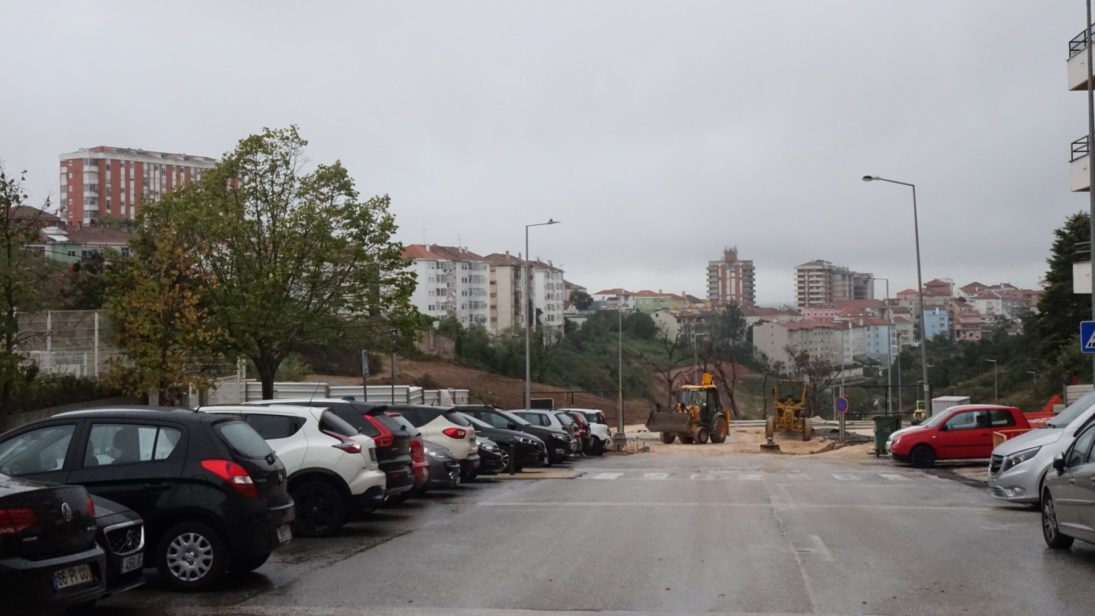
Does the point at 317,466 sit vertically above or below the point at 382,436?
below

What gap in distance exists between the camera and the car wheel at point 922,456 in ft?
97.6

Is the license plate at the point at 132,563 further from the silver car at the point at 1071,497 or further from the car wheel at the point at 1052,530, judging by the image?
the car wheel at the point at 1052,530

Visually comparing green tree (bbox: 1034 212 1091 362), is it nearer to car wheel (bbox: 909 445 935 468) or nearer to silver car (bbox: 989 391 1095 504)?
car wheel (bbox: 909 445 935 468)

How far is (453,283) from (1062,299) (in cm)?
8105

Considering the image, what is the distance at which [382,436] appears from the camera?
15.7 m

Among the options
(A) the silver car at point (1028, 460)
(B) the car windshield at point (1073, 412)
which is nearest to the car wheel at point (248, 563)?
(A) the silver car at point (1028, 460)

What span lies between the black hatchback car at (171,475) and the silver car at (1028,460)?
37.6 feet

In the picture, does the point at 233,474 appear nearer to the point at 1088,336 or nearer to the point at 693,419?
the point at 1088,336

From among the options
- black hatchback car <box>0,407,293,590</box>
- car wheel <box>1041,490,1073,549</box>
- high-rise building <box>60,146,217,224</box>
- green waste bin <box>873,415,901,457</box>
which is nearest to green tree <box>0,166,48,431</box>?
black hatchback car <box>0,407,293,590</box>

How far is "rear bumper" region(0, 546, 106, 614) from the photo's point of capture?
24.0 feet

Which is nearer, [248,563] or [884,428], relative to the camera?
[248,563]

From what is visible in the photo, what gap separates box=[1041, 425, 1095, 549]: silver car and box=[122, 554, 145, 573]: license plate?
28.9ft

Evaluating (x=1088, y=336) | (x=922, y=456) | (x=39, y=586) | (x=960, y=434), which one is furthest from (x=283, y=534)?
(x=960, y=434)

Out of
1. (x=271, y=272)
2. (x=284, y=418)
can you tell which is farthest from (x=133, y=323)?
(x=284, y=418)
